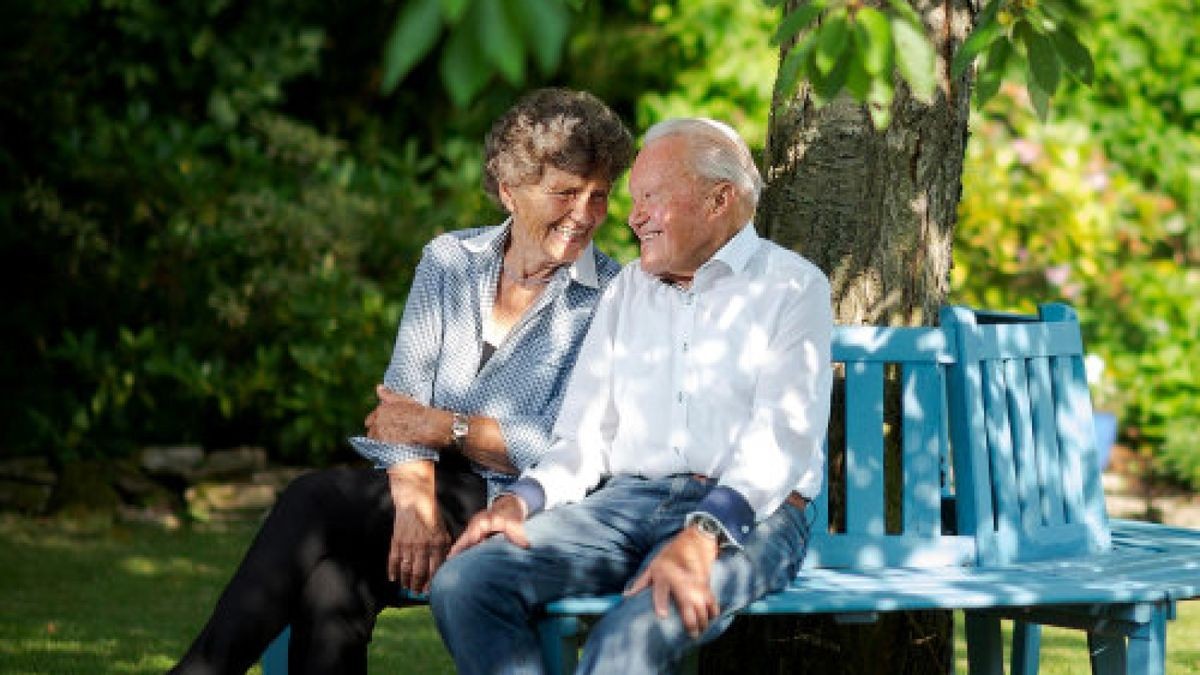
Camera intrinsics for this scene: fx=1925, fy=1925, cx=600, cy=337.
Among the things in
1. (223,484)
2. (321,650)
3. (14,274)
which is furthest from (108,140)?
(321,650)

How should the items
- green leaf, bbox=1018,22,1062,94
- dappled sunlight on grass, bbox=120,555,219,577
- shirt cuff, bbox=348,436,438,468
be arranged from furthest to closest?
1. dappled sunlight on grass, bbox=120,555,219,577
2. shirt cuff, bbox=348,436,438,468
3. green leaf, bbox=1018,22,1062,94

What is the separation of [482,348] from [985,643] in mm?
1246

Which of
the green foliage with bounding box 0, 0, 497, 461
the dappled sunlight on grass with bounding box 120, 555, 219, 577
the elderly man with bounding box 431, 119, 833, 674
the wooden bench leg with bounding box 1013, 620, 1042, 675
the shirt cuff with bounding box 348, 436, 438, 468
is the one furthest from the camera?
the green foliage with bounding box 0, 0, 497, 461

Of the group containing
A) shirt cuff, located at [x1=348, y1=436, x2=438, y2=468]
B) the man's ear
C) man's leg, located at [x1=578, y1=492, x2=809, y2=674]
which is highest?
the man's ear

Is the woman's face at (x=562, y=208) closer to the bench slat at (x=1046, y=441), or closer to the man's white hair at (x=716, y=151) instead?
the man's white hair at (x=716, y=151)

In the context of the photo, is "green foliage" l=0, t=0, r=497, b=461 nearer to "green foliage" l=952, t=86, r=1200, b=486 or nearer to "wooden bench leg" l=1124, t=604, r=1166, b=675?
"green foliage" l=952, t=86, r=1200, b=486

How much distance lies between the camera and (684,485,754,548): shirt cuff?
323 cm

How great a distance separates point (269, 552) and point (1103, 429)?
465cm

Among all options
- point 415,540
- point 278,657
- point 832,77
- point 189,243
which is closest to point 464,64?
point 832,77

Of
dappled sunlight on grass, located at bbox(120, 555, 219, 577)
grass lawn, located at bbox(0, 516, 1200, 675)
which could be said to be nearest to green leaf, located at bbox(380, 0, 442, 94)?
grass lawn, located at bbox(0, 516, 1200, 675)

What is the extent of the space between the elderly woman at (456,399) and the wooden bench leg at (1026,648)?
1.19 metres

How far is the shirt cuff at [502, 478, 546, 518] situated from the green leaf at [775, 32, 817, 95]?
105cm

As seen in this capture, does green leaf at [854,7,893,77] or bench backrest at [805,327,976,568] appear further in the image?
bench backrest at [805,327,976,568]

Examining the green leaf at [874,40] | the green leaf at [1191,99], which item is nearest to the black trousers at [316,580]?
the green leaf at [874,40]
